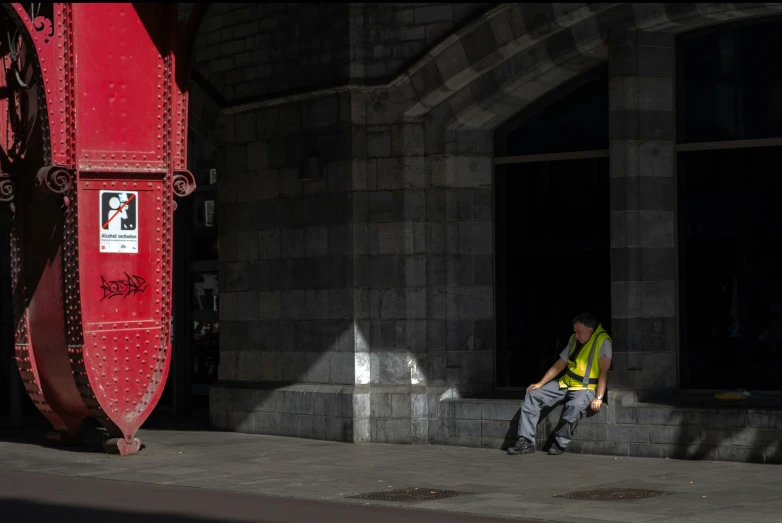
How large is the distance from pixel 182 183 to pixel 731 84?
561cm

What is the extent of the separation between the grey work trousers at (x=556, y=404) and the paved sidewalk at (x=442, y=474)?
249mm

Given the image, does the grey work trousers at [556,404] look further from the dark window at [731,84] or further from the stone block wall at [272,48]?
the stone block wall at [272,48]

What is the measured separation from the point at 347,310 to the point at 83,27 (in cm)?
418

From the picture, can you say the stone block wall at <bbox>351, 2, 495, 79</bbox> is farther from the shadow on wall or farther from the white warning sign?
the shadow on wall

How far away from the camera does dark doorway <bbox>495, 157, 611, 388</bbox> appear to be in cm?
1431

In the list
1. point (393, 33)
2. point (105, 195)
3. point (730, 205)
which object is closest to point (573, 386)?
point (730, 205)

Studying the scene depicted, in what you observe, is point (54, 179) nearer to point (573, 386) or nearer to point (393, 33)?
point (393, 33)

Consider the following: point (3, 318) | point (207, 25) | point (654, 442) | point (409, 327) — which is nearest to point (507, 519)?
point (654, 442)

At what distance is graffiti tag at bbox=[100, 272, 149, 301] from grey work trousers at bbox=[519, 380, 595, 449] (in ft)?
13.2

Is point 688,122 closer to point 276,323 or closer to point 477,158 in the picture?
point 477,158

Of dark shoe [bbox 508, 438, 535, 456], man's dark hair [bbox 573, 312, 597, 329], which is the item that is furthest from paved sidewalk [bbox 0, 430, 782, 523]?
man's dark hair [bbox 573, 312, 597, 329]

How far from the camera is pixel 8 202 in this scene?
14.5 meters

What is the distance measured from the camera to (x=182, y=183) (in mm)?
13836

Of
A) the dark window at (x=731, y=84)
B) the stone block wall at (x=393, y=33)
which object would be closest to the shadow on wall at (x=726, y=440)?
the dark window at (x=731, y=84)
